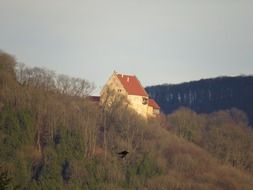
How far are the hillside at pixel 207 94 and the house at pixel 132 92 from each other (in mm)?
46088

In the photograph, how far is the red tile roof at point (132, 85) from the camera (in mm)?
118363

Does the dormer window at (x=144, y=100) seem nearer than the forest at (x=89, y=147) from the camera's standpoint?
No

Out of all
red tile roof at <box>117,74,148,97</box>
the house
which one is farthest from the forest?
red tile roof at <box>117,74,148,97</box>

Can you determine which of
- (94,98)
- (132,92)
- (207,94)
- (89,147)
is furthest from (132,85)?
(207,94)

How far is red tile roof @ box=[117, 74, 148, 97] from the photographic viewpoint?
118 metres

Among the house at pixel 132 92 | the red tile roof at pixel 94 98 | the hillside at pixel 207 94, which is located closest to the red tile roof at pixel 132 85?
the house at pixel 132 92

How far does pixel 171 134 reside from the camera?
114938mm

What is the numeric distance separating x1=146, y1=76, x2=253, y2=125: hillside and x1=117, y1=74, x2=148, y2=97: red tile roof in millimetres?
45330

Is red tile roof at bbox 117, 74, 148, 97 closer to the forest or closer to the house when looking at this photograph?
the house

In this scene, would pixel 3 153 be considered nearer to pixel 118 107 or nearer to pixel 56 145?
pixel 56 145

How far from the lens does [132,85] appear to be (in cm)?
12019

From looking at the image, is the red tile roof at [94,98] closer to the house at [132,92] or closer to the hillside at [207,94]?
the house at [132,92]

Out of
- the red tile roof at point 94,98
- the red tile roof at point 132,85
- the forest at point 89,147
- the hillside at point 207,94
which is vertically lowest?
the forest at point 89,147

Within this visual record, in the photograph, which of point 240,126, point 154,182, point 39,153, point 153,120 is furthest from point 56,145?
point 240,126
